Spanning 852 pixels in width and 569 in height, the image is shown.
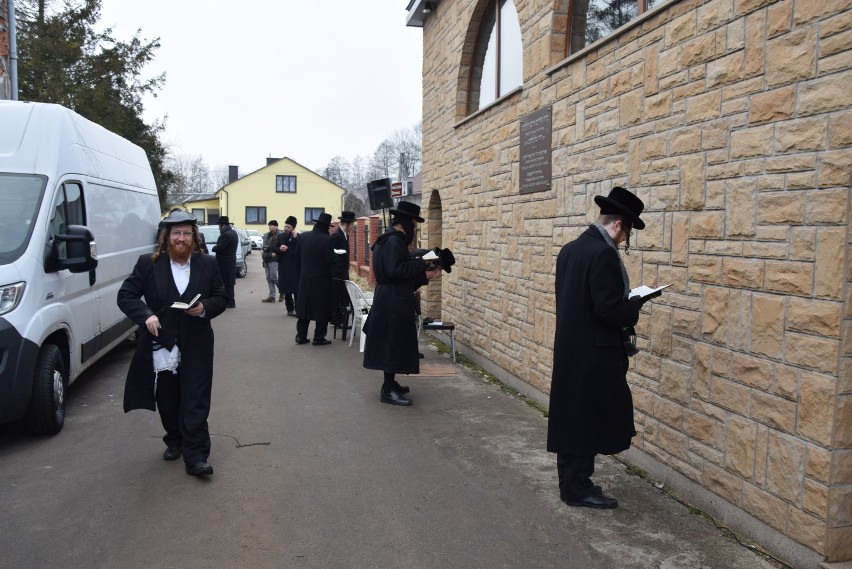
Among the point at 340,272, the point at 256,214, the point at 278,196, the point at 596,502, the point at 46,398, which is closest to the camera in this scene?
the point at 596,502

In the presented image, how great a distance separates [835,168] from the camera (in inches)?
137

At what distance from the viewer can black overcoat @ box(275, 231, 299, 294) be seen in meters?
13.2

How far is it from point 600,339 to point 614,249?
0.56 meters

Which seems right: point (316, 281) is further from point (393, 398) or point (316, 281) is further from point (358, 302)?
point (393, 398)

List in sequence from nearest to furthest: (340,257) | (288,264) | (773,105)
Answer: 1. (773,105)
2. (340,257)
3. (288,264)

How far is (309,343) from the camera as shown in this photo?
1117 centimetres

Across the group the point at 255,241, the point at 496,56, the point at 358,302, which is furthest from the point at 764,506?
the point at 255,241

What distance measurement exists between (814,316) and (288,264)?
11.1 meters

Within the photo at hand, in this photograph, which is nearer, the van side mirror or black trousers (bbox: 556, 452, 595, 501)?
black trousers (bbox: 556, 452, 595, 501)

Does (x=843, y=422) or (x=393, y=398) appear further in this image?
(x=393, y=398)

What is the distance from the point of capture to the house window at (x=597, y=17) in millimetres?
5938

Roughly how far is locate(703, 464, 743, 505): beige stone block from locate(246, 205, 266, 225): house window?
64.5 m

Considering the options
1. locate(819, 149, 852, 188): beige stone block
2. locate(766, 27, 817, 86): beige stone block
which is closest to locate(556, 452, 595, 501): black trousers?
locate(819, 149, 852, 188): beige stone block

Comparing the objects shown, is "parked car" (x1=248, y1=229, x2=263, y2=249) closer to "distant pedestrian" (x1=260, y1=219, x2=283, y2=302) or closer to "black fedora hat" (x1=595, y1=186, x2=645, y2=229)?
"distant pedestrian" (x1=260, y1=219, x2=283, y2=302)
